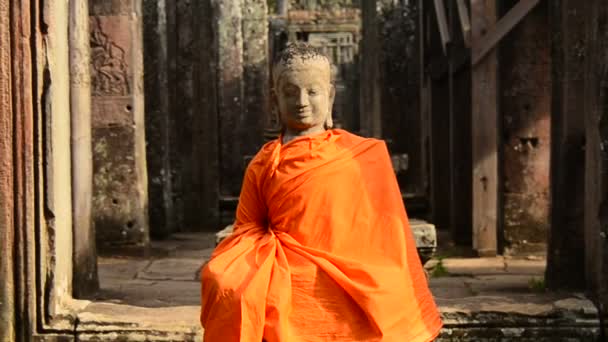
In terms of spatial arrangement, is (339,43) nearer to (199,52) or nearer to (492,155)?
(199,52)

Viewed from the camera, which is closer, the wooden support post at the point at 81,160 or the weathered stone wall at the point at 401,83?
the wooden support post at the point at 81,160

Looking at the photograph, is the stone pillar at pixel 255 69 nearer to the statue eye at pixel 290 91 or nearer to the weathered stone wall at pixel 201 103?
the weathered stone wall at pixel 201 103

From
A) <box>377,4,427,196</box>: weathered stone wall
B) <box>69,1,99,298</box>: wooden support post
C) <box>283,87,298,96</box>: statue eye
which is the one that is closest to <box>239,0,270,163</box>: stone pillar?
<box>377,4,427,196</box>: weathered stone wall

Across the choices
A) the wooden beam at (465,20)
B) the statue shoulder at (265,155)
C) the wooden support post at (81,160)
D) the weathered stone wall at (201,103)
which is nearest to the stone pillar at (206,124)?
the weathered stone wall at (201,103)

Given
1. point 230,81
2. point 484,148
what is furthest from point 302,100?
point 230,81

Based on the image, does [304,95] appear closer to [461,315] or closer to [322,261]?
[322,261]

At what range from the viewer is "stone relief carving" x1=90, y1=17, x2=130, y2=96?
26.8 ft

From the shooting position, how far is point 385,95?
13.3m

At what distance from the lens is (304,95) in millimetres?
3441

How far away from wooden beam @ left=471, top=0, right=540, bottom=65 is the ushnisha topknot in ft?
12.5

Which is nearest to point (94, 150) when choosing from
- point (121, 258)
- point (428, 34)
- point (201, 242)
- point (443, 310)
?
point (121, 258)

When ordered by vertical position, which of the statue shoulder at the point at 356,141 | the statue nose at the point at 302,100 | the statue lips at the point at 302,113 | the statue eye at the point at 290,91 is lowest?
the statue shoulder at the point at 356,141

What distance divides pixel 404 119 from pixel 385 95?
453 millimetres

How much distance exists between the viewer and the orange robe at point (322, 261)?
326 cm
